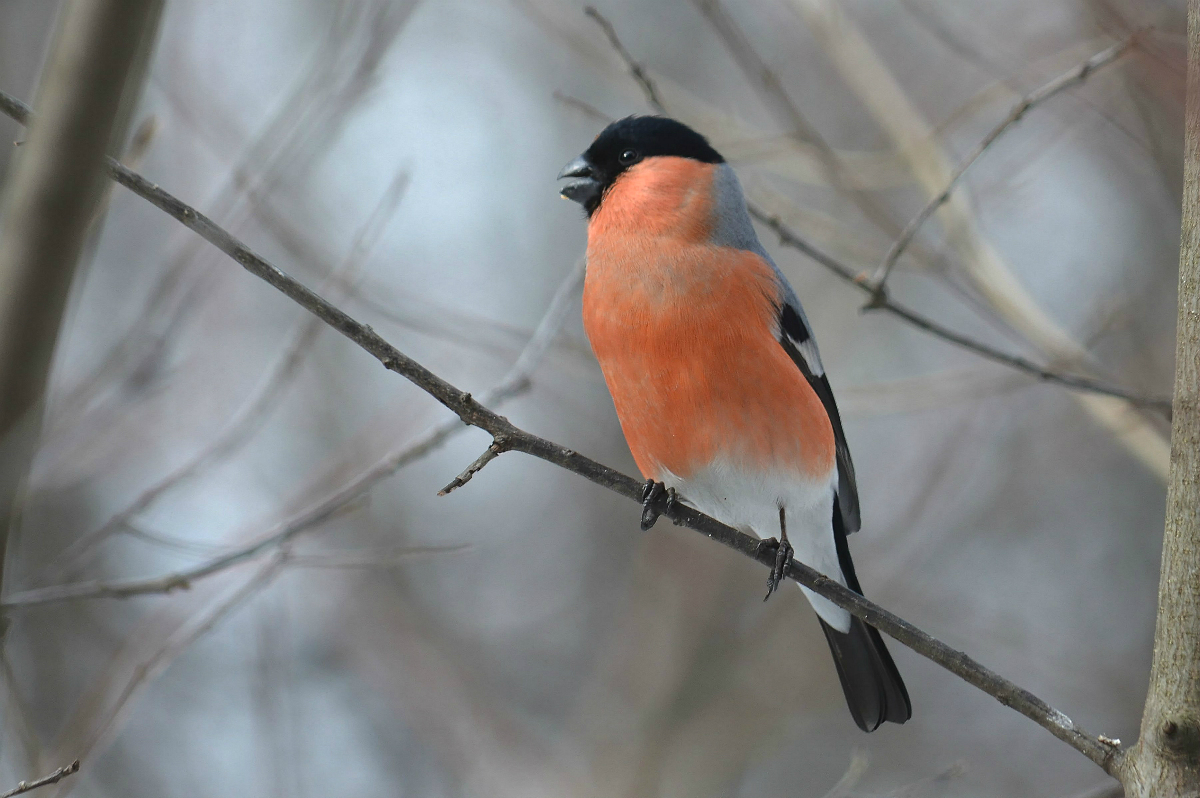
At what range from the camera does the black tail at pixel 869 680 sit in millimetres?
3256

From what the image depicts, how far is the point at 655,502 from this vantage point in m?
2.96

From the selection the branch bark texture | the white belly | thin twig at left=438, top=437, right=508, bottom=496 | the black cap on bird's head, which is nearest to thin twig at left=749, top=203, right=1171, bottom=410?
the white belly

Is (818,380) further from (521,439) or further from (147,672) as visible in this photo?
(147,672)

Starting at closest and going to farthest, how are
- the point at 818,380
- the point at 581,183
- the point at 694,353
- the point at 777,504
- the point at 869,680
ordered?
1. the point at 694,353
2. the point at 777,504
3. the point at 869,680
4. the point at 818,380
5. the point at 581,183

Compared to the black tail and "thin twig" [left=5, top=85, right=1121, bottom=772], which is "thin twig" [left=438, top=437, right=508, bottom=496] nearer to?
"thin twig" [left=5, top=85, right=1121, bottom=772]

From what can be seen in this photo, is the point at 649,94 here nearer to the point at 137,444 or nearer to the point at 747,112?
the point at 137,444

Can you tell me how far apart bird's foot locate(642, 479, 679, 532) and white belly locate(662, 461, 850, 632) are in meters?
0.15

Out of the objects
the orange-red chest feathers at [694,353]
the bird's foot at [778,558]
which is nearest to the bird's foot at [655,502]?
the orange-red chest feathers at [694,353]

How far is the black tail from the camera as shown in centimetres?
326

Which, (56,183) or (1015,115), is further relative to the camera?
(1015,115)

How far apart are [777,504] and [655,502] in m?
0.48

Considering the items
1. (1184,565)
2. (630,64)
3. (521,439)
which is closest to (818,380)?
(630,64)

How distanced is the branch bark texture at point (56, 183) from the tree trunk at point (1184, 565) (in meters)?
1.67

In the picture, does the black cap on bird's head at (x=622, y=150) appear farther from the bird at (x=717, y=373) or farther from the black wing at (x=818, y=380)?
the black wing at (x=818, y=380)
